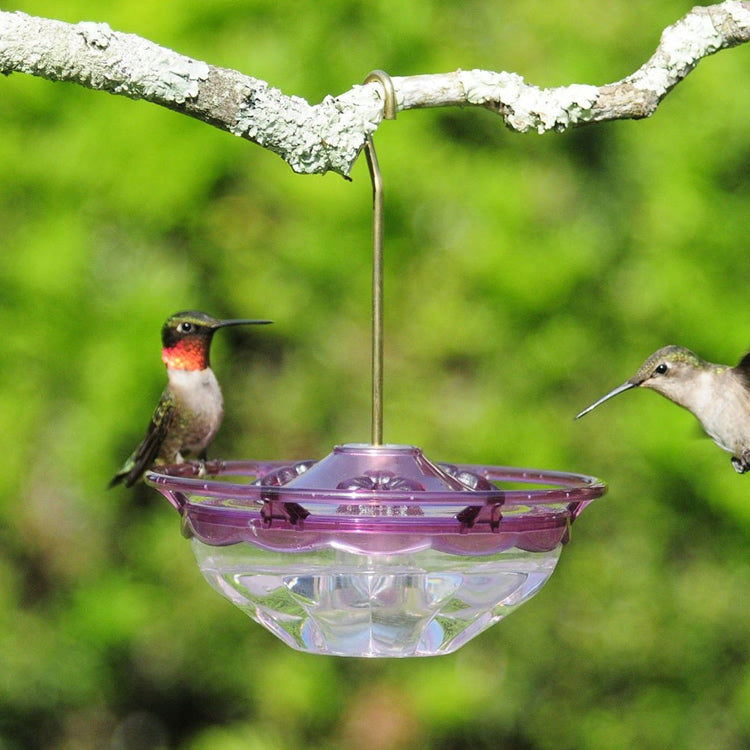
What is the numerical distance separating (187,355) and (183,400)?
0.32 feet

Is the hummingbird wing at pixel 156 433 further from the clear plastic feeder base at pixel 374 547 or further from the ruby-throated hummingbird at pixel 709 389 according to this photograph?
the ruby-throated hummingbird at pixel 709 389

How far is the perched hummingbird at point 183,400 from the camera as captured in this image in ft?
8.32

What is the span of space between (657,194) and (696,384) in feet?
5.99

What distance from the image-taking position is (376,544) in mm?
1565

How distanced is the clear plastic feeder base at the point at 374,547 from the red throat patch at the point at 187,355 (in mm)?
816

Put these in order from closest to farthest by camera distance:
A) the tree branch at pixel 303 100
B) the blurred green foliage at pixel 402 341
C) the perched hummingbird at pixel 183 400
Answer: the tree branch at pixel 303 100
the perched hummingbird at pixel 183 400
the blurred green foliage at pixel 402 341

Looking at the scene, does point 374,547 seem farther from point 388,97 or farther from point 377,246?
point 388,97

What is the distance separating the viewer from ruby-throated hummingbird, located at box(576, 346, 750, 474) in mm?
2094

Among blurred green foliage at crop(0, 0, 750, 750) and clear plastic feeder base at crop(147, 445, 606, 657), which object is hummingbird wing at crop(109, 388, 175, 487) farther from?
blurred green foliage at crop(0, 0, 750, 750)

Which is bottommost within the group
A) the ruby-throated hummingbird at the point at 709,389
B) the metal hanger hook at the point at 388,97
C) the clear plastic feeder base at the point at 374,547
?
the clear plastic feeder base at the point at 374,547

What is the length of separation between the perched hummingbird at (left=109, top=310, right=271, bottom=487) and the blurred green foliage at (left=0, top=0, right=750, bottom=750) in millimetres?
1143

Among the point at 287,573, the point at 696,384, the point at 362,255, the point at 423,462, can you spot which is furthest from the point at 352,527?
the point at 362,255

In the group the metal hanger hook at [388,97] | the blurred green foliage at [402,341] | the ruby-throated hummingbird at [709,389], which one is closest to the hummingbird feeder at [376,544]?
the metal hanger hook at [388,97]

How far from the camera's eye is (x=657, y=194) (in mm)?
3844
